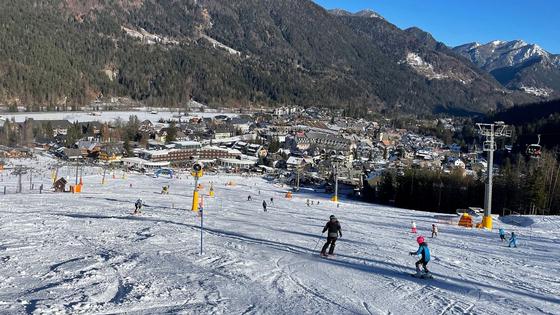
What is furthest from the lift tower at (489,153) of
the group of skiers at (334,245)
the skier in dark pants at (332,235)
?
the skier in dark pants at (332,235)

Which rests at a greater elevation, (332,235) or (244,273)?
(332,235)

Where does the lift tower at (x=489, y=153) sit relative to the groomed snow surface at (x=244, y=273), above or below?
above

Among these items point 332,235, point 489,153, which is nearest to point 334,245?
point 332,235

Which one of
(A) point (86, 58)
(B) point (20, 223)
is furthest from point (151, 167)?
(A) point (86, 58)

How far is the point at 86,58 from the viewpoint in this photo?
196375 mm

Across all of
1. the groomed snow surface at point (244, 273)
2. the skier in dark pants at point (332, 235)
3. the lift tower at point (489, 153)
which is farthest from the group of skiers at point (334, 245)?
the lift tower at point (489, 153)

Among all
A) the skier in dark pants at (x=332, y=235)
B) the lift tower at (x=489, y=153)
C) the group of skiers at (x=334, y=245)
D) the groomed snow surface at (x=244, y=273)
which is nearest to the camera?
the groomed snow surface at (x=244, y=273)

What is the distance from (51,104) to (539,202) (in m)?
143

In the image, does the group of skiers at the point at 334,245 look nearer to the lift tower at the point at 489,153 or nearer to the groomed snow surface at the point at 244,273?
the groomed snow surface at the point at 244,273

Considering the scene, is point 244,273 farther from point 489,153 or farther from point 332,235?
point 489,153

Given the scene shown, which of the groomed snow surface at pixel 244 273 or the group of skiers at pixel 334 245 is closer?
the groomed snow surface at pixel 244 273

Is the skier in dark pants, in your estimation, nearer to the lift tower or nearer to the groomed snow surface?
the groomed snow surface

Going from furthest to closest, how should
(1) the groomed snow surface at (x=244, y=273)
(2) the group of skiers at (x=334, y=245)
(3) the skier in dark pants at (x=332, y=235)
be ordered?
1. (3) the skier in dark pants at (x=332, y=235)
2. (2) the group of skiers at (x=334, y=245)
3. (1) the groomed snow surface at (x=244, y=273)

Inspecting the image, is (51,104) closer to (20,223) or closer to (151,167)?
(151,167)
